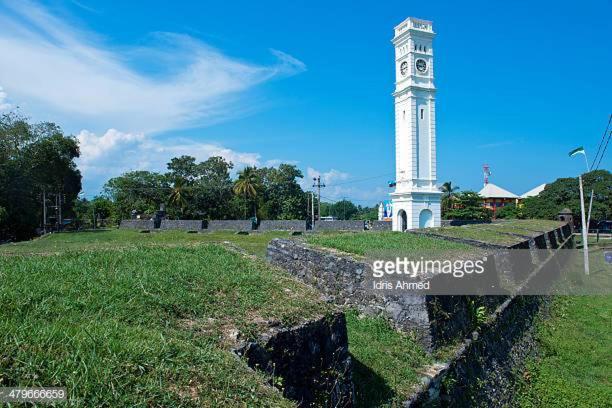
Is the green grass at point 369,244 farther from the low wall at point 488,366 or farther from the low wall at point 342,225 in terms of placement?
the low wall at point 342,225

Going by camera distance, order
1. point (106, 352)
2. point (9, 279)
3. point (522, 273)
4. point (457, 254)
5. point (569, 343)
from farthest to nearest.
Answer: point (522, 273) → point (569, 343) → point (457, 254) → point (9, 279) → point (106, 352)

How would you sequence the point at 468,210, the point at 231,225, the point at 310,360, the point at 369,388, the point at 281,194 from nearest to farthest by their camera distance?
the point at 310,360, the point at 369,388, the point at 231,225, the point at 468,210, the point at 281,194

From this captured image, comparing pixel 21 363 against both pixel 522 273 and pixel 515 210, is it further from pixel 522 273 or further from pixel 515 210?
pixel 515 210

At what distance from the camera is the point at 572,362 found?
8.38 meters

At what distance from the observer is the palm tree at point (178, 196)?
45.1m

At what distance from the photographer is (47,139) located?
31.2m

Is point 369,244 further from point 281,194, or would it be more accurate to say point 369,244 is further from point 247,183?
point 281,194

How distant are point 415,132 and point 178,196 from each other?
2624 cm

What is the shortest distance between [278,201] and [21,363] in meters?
48.8

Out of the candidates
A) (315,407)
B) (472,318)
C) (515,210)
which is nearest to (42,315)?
(315,407)

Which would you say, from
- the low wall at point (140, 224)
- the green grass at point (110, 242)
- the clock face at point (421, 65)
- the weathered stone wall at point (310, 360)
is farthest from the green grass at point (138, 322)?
the clock face at point (421, 65)

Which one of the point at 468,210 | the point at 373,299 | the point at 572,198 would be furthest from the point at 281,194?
the point at 373,299

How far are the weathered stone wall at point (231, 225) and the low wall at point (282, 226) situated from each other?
79 centimetres

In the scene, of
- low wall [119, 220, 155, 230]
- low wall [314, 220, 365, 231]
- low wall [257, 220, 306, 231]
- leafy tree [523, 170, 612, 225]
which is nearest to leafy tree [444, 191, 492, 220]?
leafy tree [523, 170, 612, 225]
